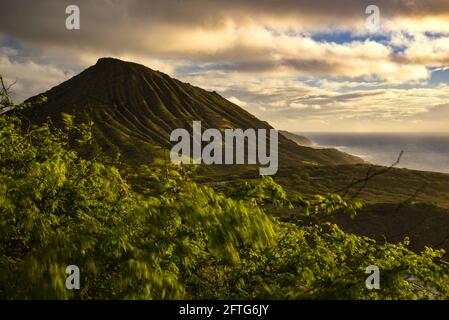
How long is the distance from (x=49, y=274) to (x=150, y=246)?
5.49 feet

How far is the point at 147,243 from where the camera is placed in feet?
24.0

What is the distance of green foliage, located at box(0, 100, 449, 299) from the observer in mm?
6582

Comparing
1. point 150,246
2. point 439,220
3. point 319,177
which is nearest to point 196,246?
point 150,246

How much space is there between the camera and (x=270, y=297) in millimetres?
6773

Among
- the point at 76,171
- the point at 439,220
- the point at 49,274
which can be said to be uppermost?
the point at 76,171

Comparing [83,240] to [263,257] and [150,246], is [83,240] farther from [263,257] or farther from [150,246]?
[263,257]

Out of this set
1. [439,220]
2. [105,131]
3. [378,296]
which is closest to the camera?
[378,296]

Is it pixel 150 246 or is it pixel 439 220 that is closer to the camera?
pixel 150 246

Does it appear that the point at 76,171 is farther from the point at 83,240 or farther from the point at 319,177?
the point at 319,177

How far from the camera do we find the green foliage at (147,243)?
658cm

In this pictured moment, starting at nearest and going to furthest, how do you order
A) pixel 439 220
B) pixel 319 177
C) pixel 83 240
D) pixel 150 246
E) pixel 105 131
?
pixel 83 240
pixel 150 246
pixel 439 220
pixel 319 177
pixel 105 131
